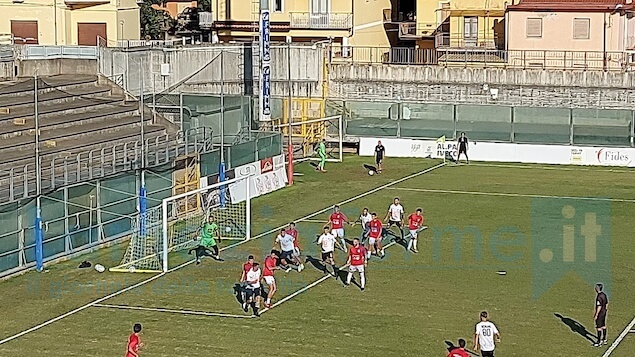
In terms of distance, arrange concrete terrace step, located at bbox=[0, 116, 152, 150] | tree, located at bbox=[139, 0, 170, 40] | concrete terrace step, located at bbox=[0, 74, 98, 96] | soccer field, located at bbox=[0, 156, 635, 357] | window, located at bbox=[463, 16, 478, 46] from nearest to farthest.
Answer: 1. soccer field, located at bbox=[0, 156, 635, 357]
2. concrete terrace step, located at bbox=[0, 116, 152, 150]
3. concrete terrace step, located at bbox=[0, 74, 98, 96]
4. window, located at bbox=[463, 16, 478, 46]
5. tree, located at bbox=[139, 0, 170, 40]

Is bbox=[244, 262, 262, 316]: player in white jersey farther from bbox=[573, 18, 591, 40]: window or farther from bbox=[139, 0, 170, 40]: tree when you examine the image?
bbox=[139, 0, 170, 40]: tree

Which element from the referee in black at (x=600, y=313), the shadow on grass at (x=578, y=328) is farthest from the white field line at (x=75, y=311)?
the referee in black at (x=600, y=313)

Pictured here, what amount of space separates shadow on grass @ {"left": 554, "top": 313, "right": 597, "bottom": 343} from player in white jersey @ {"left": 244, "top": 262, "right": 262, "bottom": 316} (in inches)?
286

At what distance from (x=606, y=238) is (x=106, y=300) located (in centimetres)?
1683

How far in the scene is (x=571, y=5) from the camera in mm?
71625

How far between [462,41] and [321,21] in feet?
29.1

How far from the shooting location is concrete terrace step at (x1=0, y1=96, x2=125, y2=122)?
4211 centimetres

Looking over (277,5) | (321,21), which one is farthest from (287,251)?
(277,5)

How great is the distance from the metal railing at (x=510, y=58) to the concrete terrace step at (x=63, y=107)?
24.5 meters

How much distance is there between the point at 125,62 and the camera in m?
55.8

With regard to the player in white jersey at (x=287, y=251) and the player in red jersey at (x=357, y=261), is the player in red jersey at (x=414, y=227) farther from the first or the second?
the player in red jersey at (x=357, y=261)

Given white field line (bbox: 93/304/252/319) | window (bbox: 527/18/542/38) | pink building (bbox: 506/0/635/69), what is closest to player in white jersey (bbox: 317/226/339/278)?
white field line (bbox: 93/304/252/319)

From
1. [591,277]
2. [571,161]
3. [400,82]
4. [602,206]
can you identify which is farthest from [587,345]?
[400,82]

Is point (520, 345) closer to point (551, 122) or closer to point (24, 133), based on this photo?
point (24, 133)
